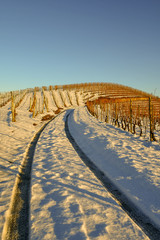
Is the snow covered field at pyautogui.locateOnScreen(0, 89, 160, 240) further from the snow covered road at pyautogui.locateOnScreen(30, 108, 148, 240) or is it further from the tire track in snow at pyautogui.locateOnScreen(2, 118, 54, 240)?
the tire track in snow at pyautogui.locateOnScreen(2, 118, 54, 240)

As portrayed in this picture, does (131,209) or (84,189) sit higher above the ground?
(84,189)

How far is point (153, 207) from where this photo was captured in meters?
3.71

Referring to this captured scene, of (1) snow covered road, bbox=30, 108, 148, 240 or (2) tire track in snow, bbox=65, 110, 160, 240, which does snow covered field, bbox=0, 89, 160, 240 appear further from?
(2) tire track in snow, bbox=65, 110, 160, 240

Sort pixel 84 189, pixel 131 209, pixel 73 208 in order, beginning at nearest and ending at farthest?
pixel 73 208, pixel 131 209, pixel 84 189

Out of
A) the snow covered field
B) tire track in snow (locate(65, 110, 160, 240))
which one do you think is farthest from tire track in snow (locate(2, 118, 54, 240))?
tire track in snow (locate(65, 110, 160, 240))

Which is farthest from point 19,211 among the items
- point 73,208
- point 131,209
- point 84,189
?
point 131,209

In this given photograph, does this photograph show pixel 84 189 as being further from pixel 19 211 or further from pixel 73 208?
pixel 19 211

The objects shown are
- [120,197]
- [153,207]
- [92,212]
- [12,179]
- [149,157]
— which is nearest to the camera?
[92,212]

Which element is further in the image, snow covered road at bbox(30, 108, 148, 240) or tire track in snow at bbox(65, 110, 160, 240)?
tire track in snow at bbox(65, 110, 160, 240)

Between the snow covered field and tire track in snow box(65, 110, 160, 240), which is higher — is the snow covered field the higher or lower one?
the higher one

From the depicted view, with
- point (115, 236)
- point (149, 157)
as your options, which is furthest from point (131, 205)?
point (149, 157)

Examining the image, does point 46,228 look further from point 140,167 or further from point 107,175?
point 140,167

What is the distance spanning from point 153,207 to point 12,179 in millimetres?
3960

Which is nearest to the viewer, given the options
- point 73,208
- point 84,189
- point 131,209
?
point 73,208
